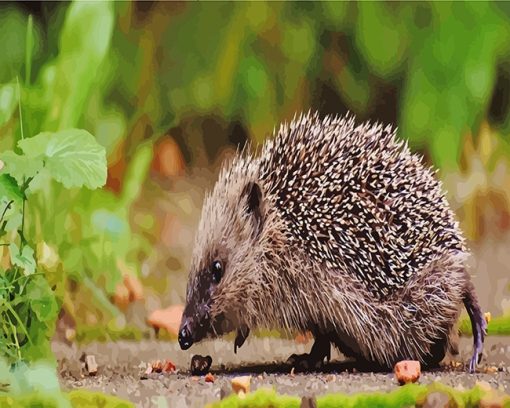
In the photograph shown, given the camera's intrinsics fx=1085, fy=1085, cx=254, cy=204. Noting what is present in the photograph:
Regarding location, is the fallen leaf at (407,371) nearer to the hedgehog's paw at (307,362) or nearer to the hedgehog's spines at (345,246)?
the hedgehog's spines at (345,246)

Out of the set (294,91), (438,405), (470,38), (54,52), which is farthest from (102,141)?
(438,405)

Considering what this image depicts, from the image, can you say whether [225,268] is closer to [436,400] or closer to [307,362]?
[307,362]

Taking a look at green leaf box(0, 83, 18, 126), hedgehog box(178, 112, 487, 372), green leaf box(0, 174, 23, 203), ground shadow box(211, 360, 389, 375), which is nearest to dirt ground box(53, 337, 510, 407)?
ground shadow box(211, 360, 389, 375)

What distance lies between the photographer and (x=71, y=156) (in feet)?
11.4

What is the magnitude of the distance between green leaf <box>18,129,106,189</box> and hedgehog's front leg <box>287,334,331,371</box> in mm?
926

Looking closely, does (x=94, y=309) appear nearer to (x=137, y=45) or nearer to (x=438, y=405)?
(x=137, y=45)

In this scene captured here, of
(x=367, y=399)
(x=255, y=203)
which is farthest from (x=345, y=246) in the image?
(x=367, y=399)

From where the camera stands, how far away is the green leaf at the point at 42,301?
11.5 feet

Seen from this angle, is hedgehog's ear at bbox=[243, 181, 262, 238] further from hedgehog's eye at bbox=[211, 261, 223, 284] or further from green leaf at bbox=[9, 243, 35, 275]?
green leaf at bbox=[9, 243, 35, 275]

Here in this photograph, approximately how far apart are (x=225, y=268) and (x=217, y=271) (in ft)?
0.10

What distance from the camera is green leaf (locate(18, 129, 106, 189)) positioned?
11.3 ft

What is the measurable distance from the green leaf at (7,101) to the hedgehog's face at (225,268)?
91cm

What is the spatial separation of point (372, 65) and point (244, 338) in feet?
→ 6.04

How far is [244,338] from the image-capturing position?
12.7ft
